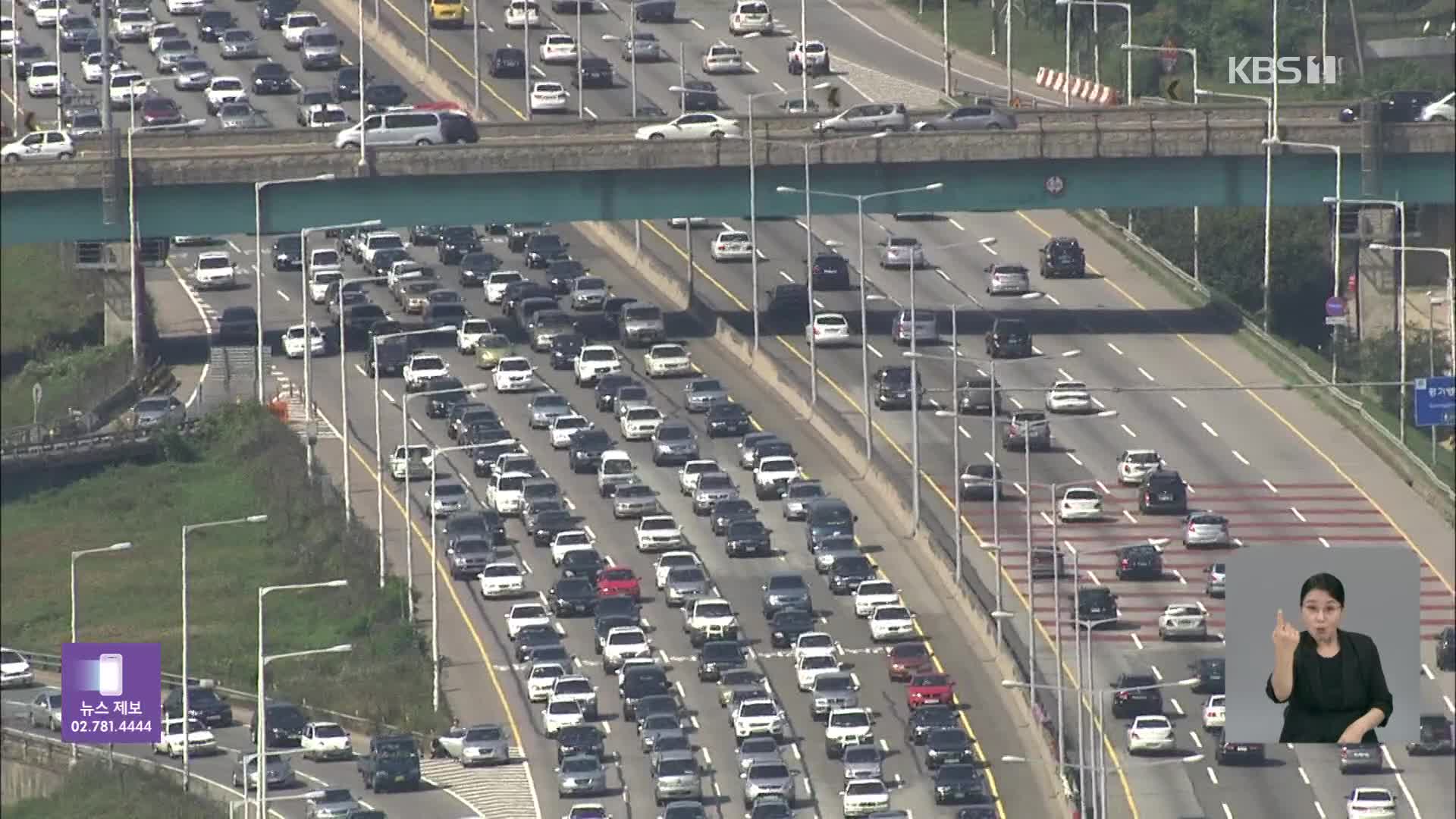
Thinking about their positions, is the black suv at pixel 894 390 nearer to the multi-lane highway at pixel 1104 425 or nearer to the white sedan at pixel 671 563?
the multi-lane highway at pixel 1104 425

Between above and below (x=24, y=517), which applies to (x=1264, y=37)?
above

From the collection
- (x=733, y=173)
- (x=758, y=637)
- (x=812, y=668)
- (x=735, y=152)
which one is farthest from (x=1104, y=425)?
(x=812, y=668)

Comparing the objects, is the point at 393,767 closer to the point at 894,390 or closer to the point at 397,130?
the point at 894,390

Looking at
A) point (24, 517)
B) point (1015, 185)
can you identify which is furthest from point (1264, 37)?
point (24, 517)

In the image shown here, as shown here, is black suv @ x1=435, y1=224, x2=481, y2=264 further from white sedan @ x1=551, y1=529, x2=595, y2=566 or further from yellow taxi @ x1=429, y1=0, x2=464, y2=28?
white sedan @ x1=551, y1=529, x2=595, y2=566

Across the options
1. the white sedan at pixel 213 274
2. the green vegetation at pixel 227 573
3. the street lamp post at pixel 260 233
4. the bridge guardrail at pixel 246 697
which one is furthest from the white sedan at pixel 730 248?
the bridge guardrail at pixel 246 697

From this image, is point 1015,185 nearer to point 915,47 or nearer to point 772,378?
point 772,378
